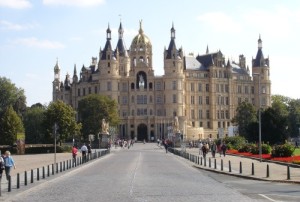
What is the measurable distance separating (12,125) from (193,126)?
79504 mm

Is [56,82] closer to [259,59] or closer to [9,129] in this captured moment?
[259,59]

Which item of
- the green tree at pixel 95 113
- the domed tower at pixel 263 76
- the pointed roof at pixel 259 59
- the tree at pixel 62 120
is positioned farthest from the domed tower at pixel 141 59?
the tree at pixel 62 120

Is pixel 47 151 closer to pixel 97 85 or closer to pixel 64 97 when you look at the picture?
pixel 97 85

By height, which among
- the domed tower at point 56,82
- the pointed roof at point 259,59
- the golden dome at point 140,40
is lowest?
the domed tower at point 56,82

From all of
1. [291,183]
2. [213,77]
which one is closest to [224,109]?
[213,77]

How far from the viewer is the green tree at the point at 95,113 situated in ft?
445

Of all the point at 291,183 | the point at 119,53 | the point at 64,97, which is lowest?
the point at 291,183

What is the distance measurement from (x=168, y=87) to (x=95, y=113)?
126ft

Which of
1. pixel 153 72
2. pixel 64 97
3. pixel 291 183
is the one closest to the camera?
pixel 291 183

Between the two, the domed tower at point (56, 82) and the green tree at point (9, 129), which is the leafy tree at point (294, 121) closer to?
the green tree at point (9, 129)

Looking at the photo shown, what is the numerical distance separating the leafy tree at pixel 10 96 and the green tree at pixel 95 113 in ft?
50.0

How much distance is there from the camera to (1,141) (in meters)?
105

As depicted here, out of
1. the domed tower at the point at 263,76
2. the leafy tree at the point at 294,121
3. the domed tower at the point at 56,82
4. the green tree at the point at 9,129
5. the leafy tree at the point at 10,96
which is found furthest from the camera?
the domed tower at the point at 56,82

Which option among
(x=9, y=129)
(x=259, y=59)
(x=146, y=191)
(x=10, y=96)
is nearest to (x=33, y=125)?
(x=10, y=96)
